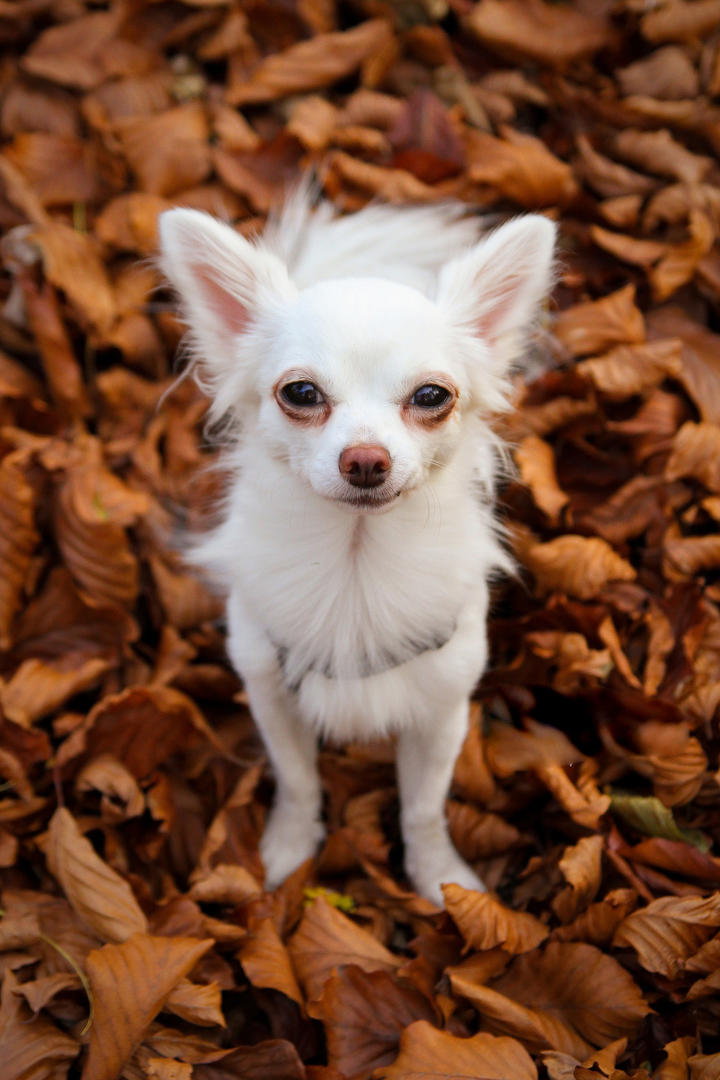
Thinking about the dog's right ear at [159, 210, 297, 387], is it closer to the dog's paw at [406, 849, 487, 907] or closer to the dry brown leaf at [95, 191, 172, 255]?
the dry brown leaf at [95, 191, 172, 255]

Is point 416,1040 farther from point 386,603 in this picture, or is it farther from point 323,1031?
point 386,603

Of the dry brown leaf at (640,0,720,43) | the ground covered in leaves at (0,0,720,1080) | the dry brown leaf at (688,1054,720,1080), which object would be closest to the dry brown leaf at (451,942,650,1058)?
the ground covered in leaves at (0,0,720,1080)

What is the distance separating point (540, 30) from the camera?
3031mm

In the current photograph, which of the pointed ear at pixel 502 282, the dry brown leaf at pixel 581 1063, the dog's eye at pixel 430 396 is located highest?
the pointed ear at pixel 502 282

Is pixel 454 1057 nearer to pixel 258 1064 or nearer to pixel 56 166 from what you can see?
pixel 258 1064

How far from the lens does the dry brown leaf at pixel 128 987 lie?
1.67 m

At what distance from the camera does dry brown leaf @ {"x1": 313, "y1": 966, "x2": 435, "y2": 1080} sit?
173 centimetres

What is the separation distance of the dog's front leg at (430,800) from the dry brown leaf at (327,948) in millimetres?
227

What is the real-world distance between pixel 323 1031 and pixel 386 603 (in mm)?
909

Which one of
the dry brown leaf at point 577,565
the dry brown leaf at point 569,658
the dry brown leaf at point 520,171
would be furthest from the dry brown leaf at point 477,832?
Result: the dry brown leaf at point 520,171

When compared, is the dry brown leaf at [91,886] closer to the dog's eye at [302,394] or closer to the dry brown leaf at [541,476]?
the dog's eye at [302,394]

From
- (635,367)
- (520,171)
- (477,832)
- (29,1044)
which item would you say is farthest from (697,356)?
(29,1044)

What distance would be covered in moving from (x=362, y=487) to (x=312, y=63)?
2.21m

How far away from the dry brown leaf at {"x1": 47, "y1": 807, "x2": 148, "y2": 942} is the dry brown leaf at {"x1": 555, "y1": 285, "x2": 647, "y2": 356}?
1861 mm
